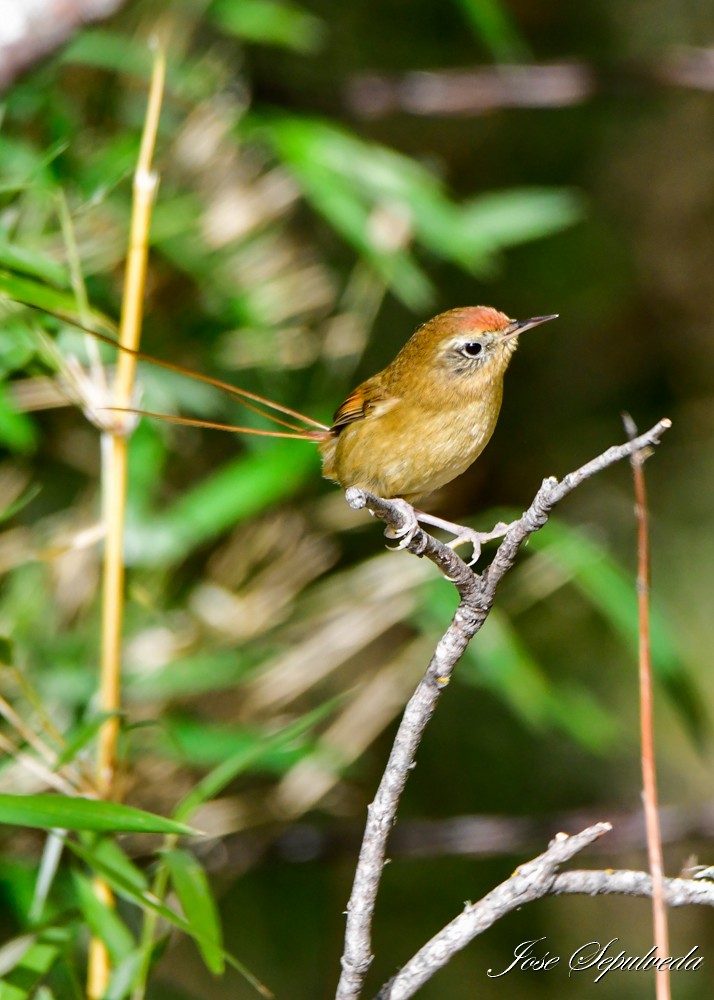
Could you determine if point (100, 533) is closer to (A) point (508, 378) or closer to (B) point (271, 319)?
(B) point (271, 319)

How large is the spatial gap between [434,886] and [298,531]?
176 cm

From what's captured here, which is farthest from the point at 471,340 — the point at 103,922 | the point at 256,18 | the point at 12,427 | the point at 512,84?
the point at 512,84

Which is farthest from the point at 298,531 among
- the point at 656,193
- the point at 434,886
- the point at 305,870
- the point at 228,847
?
the point at 656,193

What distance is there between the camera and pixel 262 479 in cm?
248

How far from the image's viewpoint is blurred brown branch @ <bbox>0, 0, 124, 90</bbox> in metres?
2.18

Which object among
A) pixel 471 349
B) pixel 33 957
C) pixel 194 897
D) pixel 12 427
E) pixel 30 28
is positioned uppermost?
pixel 30 28

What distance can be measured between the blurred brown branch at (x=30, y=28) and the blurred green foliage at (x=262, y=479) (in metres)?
0.09

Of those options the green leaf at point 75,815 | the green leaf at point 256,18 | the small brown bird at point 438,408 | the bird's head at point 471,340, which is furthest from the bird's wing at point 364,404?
the green leaf at point 256,18

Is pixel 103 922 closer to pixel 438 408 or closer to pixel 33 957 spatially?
pixel 33 957

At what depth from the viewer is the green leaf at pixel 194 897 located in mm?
1452

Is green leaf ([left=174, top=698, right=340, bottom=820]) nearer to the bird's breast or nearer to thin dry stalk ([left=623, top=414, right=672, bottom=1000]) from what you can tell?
the bird's breast

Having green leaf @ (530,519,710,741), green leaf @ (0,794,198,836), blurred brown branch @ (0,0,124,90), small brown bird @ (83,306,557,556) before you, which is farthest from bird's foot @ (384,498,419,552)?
blurred brown branch @ (0,0,124,90)

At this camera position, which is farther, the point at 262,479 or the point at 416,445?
the point at 262,479

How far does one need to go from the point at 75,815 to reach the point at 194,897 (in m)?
0.23
